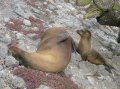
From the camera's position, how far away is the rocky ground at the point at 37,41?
1155 centimetres

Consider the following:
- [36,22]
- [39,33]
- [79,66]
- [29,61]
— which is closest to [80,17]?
[36,22]

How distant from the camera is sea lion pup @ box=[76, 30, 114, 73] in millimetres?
13266

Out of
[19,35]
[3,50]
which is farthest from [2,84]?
[19,35]

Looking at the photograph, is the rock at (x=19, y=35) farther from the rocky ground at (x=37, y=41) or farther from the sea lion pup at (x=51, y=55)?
the sea lion pup at (x=51, y=55)

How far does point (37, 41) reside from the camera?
1539 cm

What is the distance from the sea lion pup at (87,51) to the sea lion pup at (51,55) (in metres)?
1.50

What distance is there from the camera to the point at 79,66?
14500 mm

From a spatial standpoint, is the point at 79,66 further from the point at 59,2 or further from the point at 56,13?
the point at 59,2

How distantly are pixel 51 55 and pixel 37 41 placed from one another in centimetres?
415

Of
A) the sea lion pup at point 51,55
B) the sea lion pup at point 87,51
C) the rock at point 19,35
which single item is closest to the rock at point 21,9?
the rock at point 19,35

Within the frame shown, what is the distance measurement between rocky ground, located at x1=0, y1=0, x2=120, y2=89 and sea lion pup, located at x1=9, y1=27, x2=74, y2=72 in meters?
0.44

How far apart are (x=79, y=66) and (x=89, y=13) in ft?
8.24

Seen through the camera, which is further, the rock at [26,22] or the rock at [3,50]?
the rock at [26,22]

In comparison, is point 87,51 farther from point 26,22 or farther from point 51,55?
point 26,22
